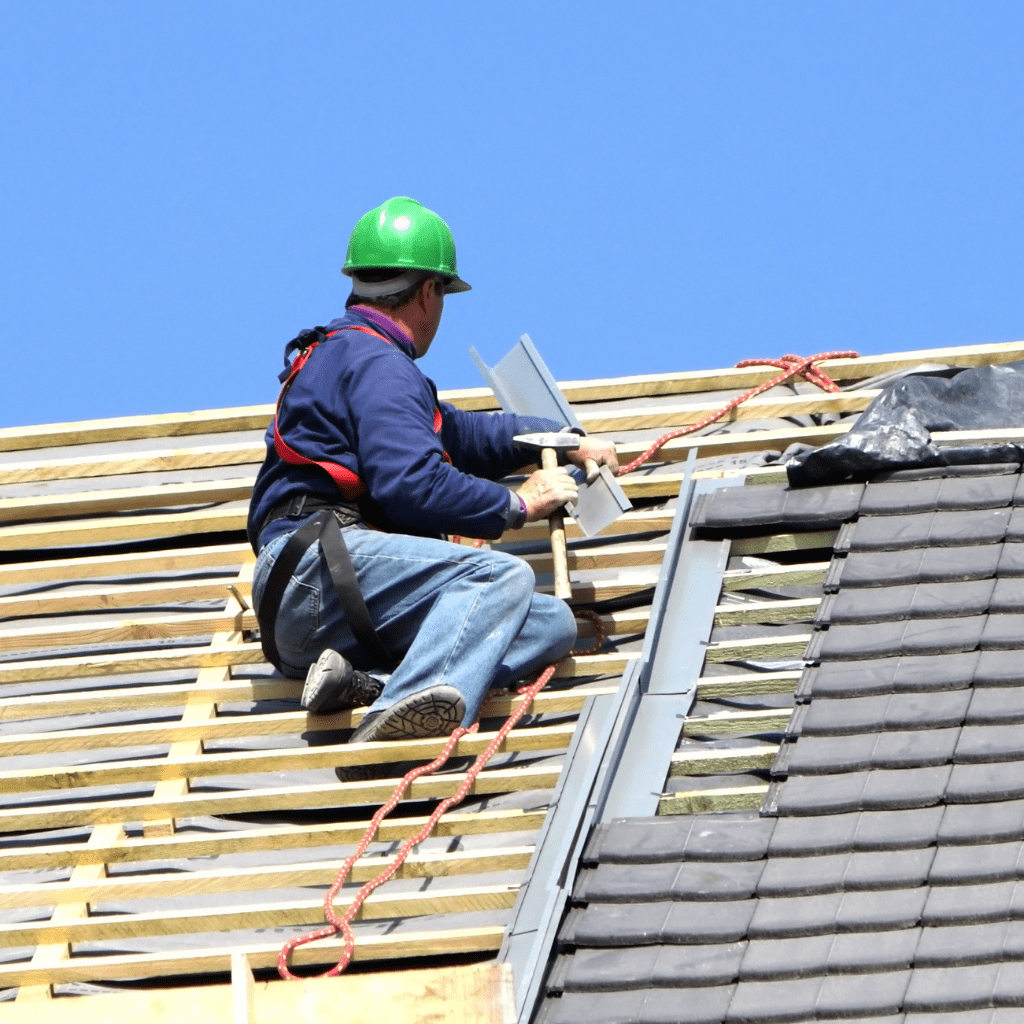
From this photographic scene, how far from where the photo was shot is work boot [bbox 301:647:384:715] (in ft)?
15.0

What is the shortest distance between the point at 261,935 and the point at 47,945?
0.49 metres

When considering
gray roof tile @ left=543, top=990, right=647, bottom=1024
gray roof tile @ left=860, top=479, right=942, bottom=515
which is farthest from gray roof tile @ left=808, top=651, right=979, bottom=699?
gray roof tile @ left=543, top=990, right=647, bottom=1024

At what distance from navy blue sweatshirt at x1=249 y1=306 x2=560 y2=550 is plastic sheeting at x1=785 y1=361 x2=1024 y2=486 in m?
0.96

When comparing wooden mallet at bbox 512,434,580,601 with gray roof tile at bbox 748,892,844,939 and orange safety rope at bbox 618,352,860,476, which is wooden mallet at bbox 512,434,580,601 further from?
gray roof tile at bbox 748,892,844,939

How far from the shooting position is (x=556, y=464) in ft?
17.3

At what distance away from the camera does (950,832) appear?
359 cm

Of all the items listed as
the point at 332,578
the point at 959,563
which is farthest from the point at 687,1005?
the point at 332,578

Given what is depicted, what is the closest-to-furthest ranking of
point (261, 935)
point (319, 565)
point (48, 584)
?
point (261, 935) → point (319, 565) → point (48, 584)

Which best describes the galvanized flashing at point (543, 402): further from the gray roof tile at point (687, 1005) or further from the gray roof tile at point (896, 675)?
the gray roof tile at point (687, 1005)

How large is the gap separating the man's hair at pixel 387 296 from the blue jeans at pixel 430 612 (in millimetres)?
760

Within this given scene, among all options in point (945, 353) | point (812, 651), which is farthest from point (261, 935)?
point (945, 353)

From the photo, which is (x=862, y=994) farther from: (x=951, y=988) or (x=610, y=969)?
(x=610, y=969)

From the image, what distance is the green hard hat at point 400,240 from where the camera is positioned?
518 cm

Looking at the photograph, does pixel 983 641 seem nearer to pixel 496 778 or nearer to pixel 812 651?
pixel 812 651
